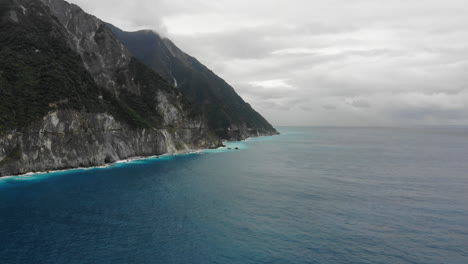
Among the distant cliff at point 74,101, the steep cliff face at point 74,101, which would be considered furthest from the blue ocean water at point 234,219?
the steep cliff face at point 74,101

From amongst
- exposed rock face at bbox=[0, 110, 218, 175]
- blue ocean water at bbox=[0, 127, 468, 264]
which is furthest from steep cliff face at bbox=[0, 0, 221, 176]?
blue ocean water at bbox=[0, 127, 468, 264]

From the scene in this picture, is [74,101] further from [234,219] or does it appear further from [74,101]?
[234,219]

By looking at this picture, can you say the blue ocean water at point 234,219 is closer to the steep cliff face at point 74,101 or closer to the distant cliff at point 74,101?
the distant cliff at point 74,101

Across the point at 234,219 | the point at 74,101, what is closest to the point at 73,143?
the point at 74,101

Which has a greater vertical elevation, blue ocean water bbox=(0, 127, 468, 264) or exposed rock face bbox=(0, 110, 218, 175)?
exposed rock face bbox=(0, 110, 218, 175)

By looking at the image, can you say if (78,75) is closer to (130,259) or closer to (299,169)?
(299,169)

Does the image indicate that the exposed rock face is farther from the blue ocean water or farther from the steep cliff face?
the blue ocean water

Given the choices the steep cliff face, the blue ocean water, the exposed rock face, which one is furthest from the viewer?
the steep cliff face
